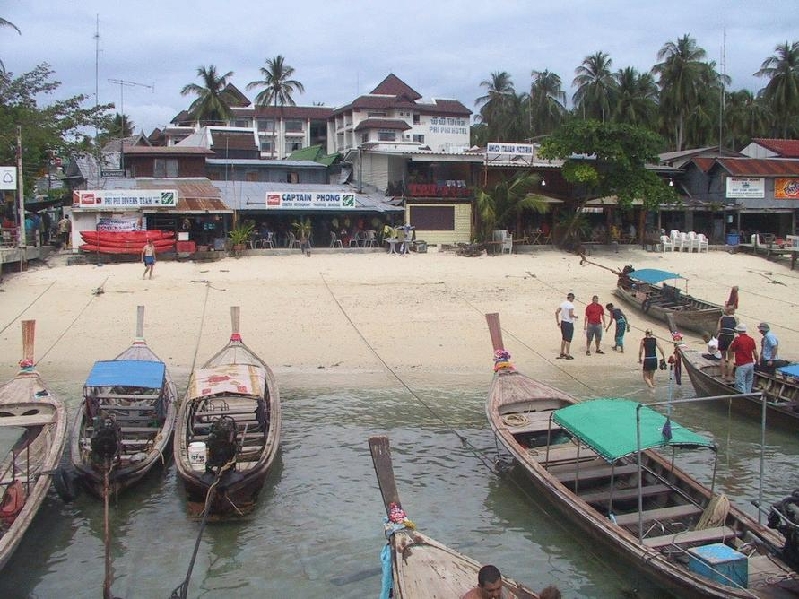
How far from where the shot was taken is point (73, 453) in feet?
42.4

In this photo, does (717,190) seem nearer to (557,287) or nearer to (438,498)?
(557,287)

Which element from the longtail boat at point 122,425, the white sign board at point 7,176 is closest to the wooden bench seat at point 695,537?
the longtail boat at point 122,425

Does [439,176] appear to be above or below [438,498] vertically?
above

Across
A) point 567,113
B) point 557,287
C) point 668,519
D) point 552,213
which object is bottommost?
point 668,519

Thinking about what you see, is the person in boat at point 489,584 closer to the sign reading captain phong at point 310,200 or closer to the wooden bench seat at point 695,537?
the wooden bench seat at point 695,537

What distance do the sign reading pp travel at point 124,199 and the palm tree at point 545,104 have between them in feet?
137

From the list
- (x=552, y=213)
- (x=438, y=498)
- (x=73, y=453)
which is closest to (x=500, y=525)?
(x=438, y=498)

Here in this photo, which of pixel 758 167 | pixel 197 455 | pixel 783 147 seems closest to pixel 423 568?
pixel 197 455

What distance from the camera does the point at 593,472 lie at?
12.4 metres

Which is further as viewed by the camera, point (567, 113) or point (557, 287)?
point (567, 113)

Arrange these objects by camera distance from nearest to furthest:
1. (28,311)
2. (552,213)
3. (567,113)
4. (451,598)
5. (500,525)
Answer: (451,598)
(500,525)
(28,311)
(552,213)
(567,113)

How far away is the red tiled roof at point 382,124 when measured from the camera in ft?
199

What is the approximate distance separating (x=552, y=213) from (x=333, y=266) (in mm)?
13942

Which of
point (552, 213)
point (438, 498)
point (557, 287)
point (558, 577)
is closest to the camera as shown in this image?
point (558, 577)
